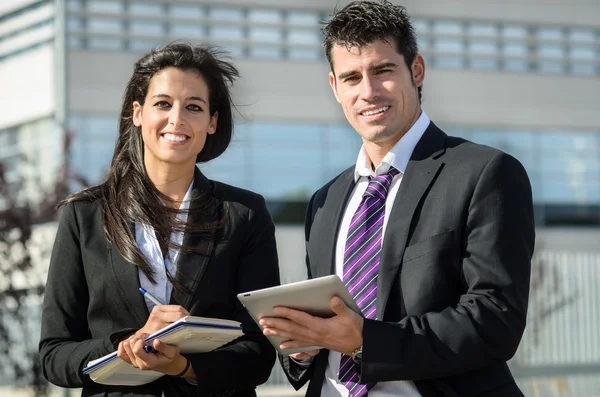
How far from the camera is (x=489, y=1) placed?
26188 millimetres

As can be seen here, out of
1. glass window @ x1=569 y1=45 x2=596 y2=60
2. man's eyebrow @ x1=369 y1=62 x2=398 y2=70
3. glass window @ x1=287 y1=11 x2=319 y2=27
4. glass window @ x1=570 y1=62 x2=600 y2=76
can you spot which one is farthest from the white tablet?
glass window @ x1=569 y1=45 x2=596 y2=60

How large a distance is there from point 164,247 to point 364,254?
2.81 feet

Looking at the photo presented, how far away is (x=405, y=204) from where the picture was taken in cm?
320

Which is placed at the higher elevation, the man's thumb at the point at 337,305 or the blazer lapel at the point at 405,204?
the blazer lapel at the point at 405,204

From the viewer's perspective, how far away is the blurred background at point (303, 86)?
894 inches

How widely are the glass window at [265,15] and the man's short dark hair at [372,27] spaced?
70.5 feet

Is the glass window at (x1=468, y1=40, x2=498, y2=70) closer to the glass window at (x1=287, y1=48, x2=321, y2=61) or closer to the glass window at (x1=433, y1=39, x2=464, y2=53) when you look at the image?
the glass window at (x1=433, y1=39, x2=464, y2=53)

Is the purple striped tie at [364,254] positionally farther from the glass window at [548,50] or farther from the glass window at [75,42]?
the glass window at [548,50]

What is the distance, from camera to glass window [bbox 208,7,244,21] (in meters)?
24.1

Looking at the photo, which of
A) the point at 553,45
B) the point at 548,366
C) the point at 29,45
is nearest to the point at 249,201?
the point at 548,366

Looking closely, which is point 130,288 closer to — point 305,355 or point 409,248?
point 305,355

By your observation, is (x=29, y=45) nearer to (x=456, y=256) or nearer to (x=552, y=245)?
(x=552, y=245)

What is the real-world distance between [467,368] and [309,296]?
572 millimetres

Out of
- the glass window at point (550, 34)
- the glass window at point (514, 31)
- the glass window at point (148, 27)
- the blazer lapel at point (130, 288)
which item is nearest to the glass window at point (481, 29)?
the glass window at point (514, 31)
